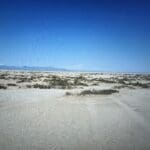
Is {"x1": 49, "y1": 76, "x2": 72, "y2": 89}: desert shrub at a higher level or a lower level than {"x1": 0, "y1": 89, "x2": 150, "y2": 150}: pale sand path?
lower

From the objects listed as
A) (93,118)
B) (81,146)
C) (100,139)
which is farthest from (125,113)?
(81,146)

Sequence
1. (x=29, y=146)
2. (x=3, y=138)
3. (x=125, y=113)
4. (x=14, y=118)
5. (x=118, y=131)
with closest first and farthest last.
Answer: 1. (x=29, y=146)
2. (x=3, y=138)
3. (x=118, y=131)
4. (x=14, y=118)
5. (x=125, y=113)

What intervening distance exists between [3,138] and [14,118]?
268 centimetres

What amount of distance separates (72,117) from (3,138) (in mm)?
3754

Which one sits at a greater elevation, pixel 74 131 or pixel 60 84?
pixel 74 131

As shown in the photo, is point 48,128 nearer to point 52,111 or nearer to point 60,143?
Result: point 60,143

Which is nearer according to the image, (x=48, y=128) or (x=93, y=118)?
(x=48, y=128)

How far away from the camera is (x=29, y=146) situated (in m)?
5.82

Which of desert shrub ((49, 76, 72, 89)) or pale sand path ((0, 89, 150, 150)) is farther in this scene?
desert shrub ((49, 76, 72, 89))

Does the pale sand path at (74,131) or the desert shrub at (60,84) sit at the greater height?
the pale sand path at (74,131)

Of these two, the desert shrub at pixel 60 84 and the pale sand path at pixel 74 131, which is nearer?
the pale sand path at pixel 74 131

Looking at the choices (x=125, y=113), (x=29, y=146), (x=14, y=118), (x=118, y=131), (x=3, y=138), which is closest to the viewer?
(x=29, y=146)

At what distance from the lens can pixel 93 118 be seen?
920 centimetres

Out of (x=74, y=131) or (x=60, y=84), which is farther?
(x=60, y=84)
